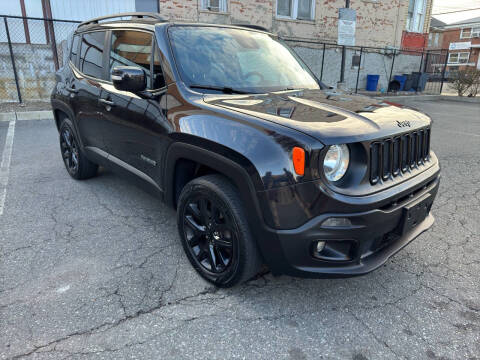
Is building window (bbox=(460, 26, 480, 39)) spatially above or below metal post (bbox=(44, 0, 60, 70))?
above

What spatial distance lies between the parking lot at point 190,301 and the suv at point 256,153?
12.5 inches

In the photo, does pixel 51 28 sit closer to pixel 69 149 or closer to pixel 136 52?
pixel 69 149

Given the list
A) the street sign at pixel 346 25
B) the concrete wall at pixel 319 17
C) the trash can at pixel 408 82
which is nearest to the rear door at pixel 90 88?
the concrete wall at pixel 319 17

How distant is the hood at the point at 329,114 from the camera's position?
6.51 feet

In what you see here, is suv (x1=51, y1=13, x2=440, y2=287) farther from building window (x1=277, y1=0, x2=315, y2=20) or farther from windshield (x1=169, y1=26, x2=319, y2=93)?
building window (x1=277, y1=0, x2=315, y2=20)

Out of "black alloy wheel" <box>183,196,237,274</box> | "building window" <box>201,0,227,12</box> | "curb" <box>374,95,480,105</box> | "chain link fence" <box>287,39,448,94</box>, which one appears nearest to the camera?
"black alloy wheel" <box>183,196,237,274</box>

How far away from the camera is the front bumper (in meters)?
1.93

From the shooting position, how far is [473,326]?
216 centimetres

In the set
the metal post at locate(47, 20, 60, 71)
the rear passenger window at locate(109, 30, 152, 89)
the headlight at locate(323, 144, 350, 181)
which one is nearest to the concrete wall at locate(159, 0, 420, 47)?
the metal post at locate(47, 20, 60, 71)

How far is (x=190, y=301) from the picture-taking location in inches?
93.3

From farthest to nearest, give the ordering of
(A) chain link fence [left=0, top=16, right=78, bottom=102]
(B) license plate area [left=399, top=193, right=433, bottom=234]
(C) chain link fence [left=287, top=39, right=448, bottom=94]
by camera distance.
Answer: (C) chain link fence [left=287, top=39, right=448, bottom=94] → (A) chain link fence [left=0, top=16, right=78, bottom=102] → (B) license plate area [left=399, top=193, right=433, bottom=234]

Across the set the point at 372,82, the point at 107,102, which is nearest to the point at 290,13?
the point at 372,82

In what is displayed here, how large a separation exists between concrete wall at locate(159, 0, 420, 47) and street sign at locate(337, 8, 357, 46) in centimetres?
341

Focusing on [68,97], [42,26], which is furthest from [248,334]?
[42,26]
